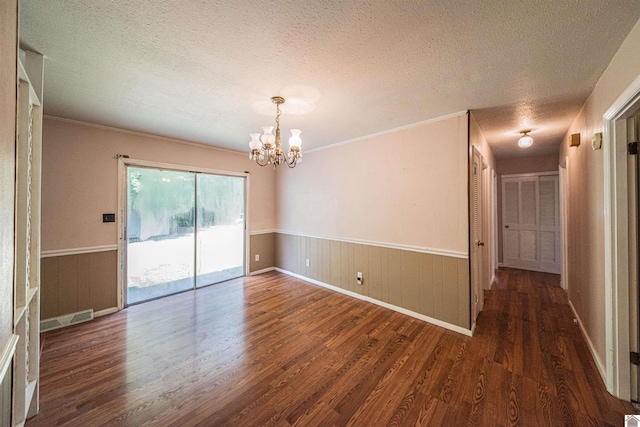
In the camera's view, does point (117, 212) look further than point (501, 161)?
No

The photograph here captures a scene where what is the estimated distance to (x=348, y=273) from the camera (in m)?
3.83

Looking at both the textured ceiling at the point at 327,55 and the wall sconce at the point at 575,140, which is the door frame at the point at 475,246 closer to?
the textured ceiling at the point at 327,55

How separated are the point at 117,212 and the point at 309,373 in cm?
328

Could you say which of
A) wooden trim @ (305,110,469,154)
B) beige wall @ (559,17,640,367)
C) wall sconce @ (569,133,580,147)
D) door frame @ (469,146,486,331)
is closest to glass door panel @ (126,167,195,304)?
wooden trim @ (305,110,469,154)

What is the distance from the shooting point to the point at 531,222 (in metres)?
5.10

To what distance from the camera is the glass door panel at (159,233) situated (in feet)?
11.3

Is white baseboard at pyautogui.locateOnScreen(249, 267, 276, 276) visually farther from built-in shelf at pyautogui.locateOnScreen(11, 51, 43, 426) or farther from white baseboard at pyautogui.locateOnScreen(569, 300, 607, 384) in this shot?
white baseboard at pyautogui.locateOnScreen(569, 300, 607, 384)

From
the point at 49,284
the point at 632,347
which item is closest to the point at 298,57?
the point at 632,347

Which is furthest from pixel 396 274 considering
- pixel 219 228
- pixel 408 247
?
pixel 219 228

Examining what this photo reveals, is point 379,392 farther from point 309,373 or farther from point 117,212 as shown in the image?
point 117,212

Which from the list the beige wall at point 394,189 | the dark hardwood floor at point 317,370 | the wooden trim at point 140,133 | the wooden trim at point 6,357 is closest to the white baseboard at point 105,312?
the dark hardwood floor at point 317,370

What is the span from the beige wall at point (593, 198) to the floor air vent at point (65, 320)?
17.3ft

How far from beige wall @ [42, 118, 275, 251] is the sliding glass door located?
0.24 metres

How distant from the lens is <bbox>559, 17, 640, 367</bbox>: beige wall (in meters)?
1.57
